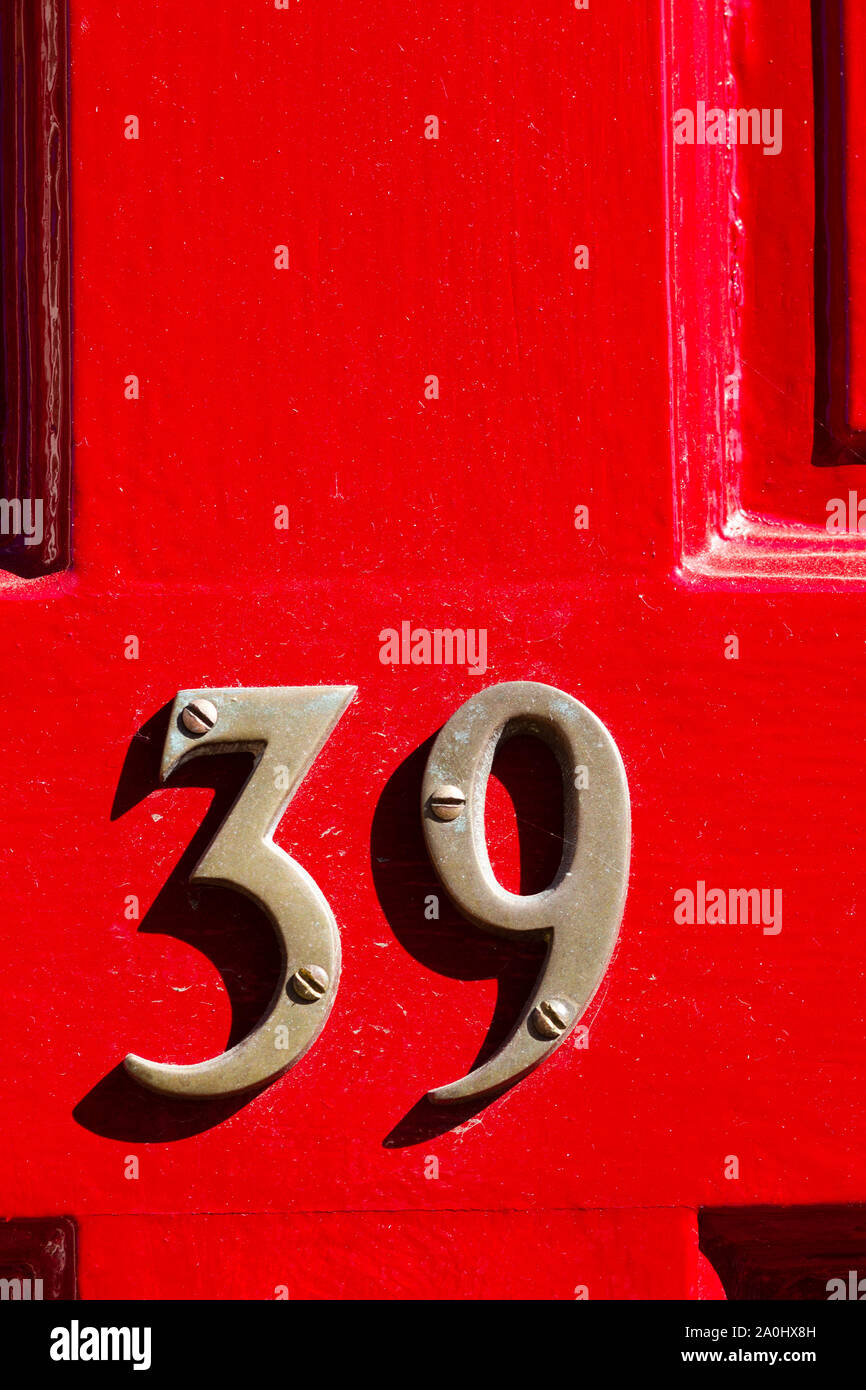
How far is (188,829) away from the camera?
0.76 meters

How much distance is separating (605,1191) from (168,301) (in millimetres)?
630

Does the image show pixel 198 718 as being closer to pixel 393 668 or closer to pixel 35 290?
pixel 393 668

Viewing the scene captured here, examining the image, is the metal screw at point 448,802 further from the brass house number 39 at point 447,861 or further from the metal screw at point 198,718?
the metal screw at point 198,718

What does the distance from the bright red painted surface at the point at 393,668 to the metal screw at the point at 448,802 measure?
0.02m

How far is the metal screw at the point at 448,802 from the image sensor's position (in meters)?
0.74

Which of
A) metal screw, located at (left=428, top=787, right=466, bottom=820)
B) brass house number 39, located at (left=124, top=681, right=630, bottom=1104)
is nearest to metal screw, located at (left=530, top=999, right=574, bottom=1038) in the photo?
brass house number 39, located at (left=124, top=681, right=630, bottom=1104)

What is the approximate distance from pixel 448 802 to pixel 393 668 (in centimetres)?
9

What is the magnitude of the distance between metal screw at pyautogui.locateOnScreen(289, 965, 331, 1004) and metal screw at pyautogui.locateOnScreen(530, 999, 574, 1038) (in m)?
0.13

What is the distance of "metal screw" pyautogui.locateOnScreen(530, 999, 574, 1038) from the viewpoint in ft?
2.41

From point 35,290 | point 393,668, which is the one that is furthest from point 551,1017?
point 35,290

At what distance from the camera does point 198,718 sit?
0.75 m

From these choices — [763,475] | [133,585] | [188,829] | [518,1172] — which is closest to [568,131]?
[763,475]

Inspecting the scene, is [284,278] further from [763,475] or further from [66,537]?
[763,475]

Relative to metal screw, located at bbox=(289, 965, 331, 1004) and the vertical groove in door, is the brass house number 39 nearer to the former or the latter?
metal screw, located at bbox=(289, 965, 331, 1004)
